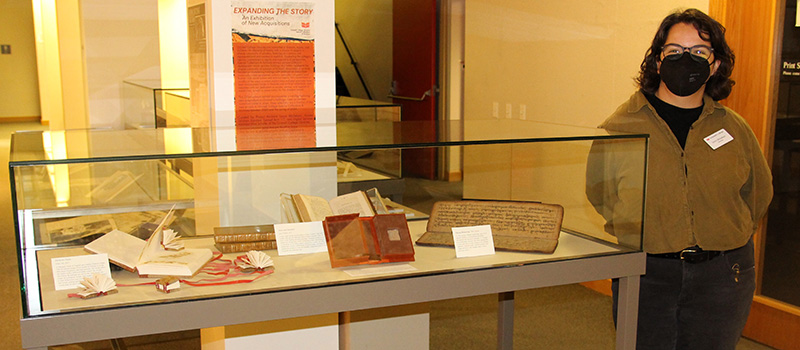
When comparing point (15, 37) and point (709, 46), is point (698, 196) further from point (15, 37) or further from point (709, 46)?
point (15, 37)

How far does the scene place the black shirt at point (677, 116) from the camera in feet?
7.44

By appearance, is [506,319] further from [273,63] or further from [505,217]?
[273,63]

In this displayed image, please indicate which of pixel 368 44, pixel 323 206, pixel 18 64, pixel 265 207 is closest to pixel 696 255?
pixel 323 206

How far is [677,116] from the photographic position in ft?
7.52

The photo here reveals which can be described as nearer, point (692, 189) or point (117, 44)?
point (692, 189)

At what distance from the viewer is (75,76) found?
4.39 m

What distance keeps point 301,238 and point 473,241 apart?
0.49 metres

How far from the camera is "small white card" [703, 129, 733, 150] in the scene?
2.21m

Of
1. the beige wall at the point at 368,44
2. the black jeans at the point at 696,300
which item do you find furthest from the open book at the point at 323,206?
the beige wall at the point at 368,44

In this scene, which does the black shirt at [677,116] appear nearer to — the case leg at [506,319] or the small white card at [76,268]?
the case leg at [506,319]

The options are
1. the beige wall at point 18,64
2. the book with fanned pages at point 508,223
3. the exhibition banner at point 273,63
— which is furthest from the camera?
the beige wall at point 18,64

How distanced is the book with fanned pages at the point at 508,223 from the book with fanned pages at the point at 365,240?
21 cm

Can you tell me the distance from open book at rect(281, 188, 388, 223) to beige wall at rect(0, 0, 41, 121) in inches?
141

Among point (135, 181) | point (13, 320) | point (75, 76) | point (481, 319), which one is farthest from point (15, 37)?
point (135, 181)
